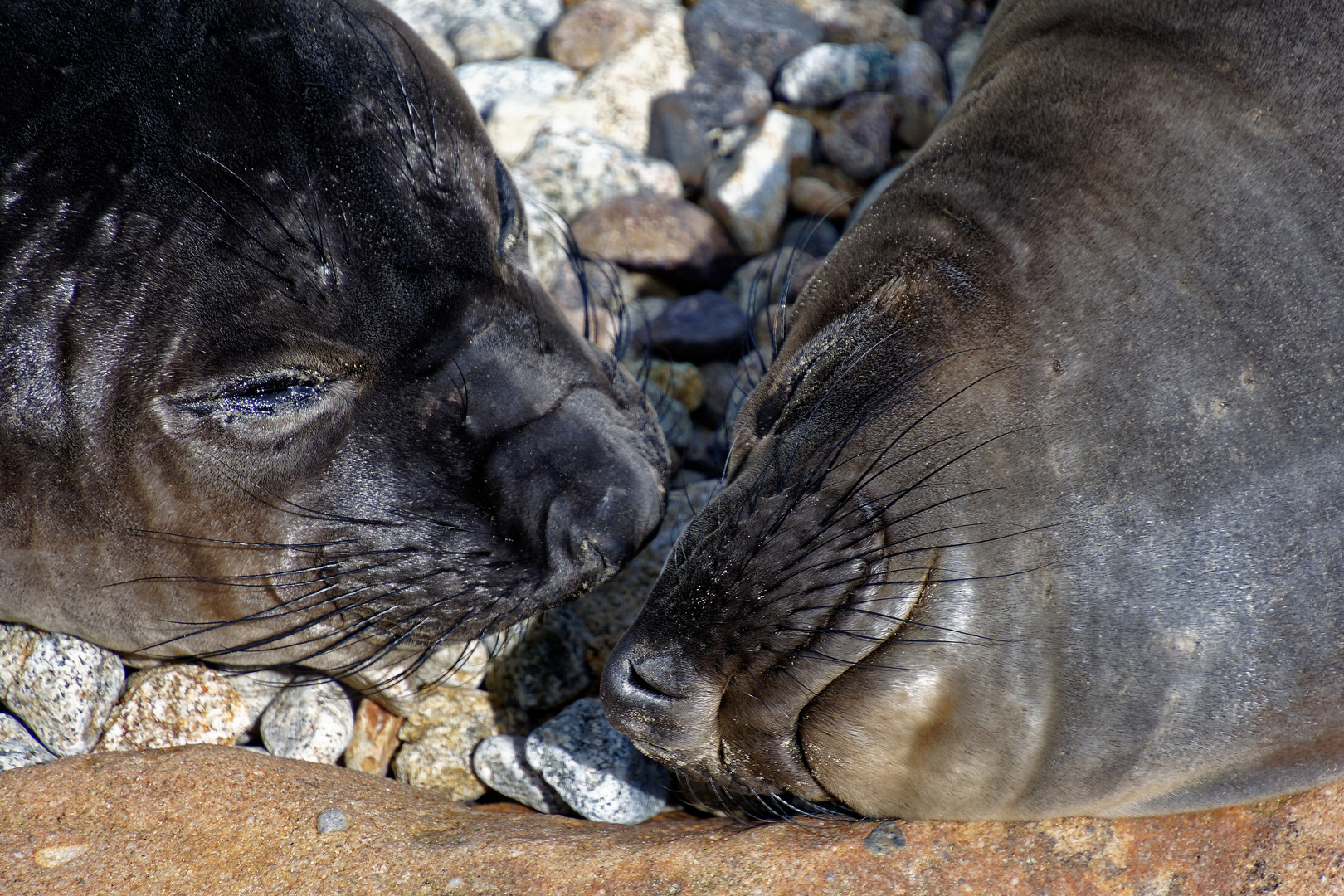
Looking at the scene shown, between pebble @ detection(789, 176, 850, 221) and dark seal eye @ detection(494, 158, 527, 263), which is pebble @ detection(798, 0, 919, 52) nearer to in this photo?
pebble @ detection(789, 176, 850, 221)

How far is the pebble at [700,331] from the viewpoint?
4.38 metres

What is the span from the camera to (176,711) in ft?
9.89

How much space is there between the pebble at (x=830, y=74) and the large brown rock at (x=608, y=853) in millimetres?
4087

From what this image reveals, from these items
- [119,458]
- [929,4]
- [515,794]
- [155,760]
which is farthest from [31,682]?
[929,4]

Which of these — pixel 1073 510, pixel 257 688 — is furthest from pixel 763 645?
pixel 257 688

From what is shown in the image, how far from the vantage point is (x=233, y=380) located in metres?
2.60

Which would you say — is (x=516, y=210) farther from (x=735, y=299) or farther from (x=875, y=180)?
(x=875, y=180)

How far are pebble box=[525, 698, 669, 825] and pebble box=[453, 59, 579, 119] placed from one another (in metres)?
3.58

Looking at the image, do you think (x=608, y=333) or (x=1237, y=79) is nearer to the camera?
(x=1237, y=79)

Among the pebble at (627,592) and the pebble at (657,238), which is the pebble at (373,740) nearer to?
the pebble at (627,592)

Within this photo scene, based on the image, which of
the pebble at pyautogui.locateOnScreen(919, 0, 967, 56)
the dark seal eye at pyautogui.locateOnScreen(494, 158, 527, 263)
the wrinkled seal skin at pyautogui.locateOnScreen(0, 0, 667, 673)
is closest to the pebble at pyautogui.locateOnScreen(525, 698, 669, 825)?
the wrinkled seal skin at pyautogui.locateOnScreen(0, 0, 667, 673)

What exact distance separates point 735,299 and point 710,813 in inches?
97.1

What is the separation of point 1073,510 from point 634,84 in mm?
4081

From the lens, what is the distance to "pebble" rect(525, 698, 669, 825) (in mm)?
2822
